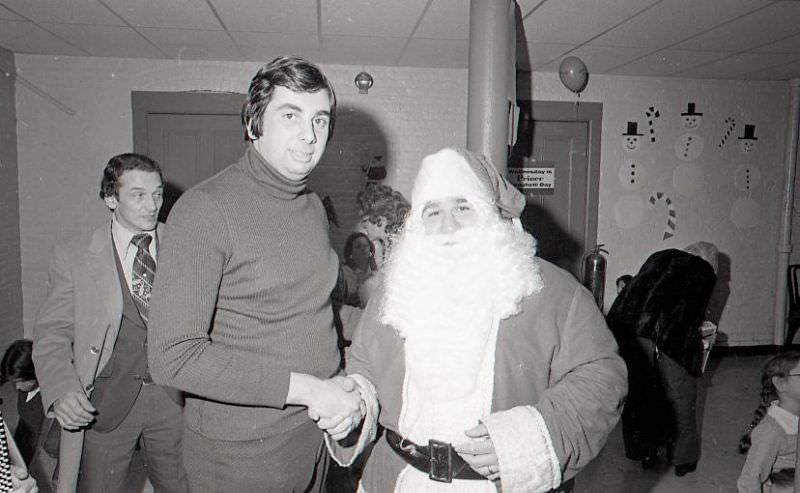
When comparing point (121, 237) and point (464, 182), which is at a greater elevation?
point (464, 182)

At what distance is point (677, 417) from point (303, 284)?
262cm

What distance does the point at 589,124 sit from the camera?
5.23 metres

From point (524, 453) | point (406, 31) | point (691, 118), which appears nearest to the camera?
point (524, 453)

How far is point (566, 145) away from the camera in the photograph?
5266 millimetres

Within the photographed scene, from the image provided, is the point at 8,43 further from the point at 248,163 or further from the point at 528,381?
the point at 528,381

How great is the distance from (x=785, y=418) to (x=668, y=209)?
3508mm

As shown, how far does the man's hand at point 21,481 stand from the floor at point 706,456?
5.96 feet

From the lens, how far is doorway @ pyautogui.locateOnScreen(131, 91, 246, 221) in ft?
15.4

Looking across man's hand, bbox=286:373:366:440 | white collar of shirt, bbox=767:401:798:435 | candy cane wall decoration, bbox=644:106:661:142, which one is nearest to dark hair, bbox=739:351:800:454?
white collar of shirt, bbox=767:401:798:435

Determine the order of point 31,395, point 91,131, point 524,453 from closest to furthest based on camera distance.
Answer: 1. point 524,453
2. point 31,395
3. point 91,131

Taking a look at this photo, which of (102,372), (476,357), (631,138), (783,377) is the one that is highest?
(631,138)

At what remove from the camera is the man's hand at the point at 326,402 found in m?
1.31

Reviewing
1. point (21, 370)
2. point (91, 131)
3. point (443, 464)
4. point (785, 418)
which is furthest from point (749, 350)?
point (91, 131)

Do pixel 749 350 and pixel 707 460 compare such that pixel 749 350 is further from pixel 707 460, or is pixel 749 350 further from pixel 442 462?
pixel 442 462
